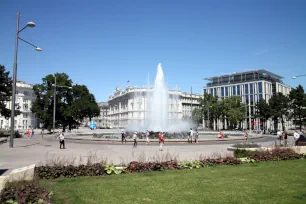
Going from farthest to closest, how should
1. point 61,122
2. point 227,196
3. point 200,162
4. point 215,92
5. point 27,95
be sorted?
point 215,92, point 27,95, point 61,122, point 200,162, point 227,196

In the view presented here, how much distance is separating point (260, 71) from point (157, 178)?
12276 centimetres

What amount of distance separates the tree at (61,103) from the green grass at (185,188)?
60.4 meters

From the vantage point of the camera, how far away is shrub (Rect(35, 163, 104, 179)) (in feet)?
33.0

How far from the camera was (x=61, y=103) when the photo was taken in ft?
222

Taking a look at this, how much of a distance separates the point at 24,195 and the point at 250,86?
125235 mm

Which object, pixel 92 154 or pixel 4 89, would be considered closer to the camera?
pixel 92 154

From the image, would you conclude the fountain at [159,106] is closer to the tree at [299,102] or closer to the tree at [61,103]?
the tree at [61,103]

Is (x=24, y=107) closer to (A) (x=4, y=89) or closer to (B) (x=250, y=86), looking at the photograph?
(A) (x=4, y=89)

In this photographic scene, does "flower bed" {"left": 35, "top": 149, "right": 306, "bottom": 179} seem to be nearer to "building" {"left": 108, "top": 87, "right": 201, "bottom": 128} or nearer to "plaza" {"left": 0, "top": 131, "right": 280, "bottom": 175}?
"plaza" {"left": 0, "top": 131, "right": 280, "bottom": 175}

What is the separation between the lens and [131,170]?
11.5m

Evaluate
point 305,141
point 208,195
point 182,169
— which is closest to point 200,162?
point 182,169

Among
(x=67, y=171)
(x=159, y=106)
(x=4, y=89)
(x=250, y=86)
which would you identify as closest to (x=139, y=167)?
(x=67, y=171)

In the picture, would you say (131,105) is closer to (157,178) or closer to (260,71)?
(260,71)

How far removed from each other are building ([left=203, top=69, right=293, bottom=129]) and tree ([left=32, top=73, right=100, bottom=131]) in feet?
229
